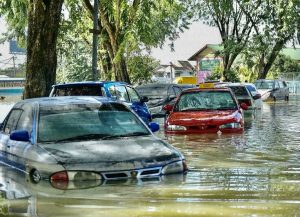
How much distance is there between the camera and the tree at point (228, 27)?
48.8m

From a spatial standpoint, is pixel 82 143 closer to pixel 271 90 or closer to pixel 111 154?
pixel 111 154

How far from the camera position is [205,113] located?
53.0ft

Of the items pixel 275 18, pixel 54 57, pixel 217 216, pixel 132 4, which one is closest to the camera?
pixel 217 216

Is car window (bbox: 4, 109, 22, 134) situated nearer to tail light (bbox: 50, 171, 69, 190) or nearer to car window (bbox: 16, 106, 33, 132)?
car window (bbox: 16, 106, 33, 132)

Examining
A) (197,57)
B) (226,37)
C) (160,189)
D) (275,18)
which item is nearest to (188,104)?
(160,189)

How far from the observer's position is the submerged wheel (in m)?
7.84

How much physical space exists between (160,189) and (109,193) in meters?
0.62

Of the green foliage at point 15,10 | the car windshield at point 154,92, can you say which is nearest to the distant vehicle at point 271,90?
the car windshield at point 154,92

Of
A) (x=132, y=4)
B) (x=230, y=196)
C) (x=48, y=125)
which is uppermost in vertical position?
(x=132, y=4)

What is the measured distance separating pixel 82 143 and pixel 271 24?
133 ft

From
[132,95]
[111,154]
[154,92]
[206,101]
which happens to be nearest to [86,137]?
[111,154]

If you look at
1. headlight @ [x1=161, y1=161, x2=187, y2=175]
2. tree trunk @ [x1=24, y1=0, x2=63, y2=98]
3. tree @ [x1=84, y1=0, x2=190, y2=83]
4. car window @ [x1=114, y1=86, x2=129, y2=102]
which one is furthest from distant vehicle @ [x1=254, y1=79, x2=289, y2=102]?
headlight @ [x1=161, y1=161, x2=187, y2=175]

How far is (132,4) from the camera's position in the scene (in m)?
28.0

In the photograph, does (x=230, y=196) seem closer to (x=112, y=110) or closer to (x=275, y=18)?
(x=112, y=110)
